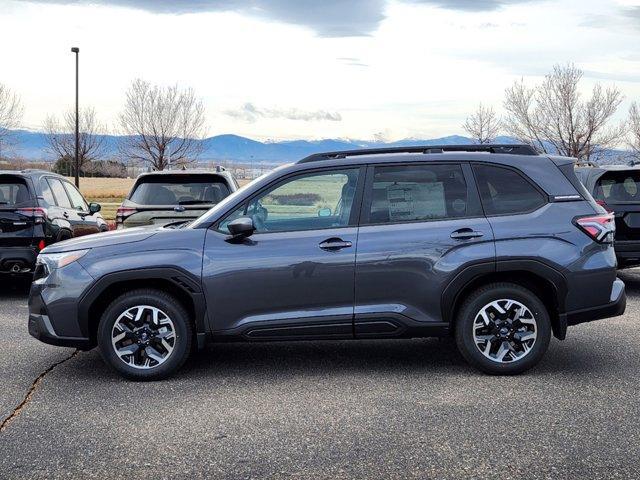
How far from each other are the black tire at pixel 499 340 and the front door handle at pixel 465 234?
407mm

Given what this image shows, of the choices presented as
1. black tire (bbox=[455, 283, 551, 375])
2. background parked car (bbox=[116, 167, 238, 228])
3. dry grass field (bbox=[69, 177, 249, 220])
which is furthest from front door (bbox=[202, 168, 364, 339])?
dry grass field (bbox=[69, 177, 249, 220])

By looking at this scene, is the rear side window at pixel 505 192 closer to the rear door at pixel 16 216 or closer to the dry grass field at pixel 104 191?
the rear door at pixel 16 216

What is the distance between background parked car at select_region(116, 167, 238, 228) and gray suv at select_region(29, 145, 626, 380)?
3676mm

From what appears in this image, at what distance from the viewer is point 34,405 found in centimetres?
527

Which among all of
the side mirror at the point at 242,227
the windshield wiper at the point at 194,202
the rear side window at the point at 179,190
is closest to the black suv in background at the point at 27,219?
the rear side window at the point at 179,190

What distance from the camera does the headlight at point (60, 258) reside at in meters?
5.88

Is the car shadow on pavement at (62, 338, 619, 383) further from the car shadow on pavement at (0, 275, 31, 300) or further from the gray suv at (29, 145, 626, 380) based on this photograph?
the car shadow on pavement at (0, 275, 31, 300)

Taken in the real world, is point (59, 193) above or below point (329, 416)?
above

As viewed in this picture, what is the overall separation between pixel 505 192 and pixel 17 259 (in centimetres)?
640

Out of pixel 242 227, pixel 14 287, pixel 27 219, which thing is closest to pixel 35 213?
pixel 27 219

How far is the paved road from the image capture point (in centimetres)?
414

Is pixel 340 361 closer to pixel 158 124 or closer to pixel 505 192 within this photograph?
pixel 505 192

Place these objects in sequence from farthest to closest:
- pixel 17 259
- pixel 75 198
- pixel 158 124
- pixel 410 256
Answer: pixel 158 124 < pixel 75 198 < pixel 17 259 < pixel 410 256

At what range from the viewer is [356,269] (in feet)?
18.7
